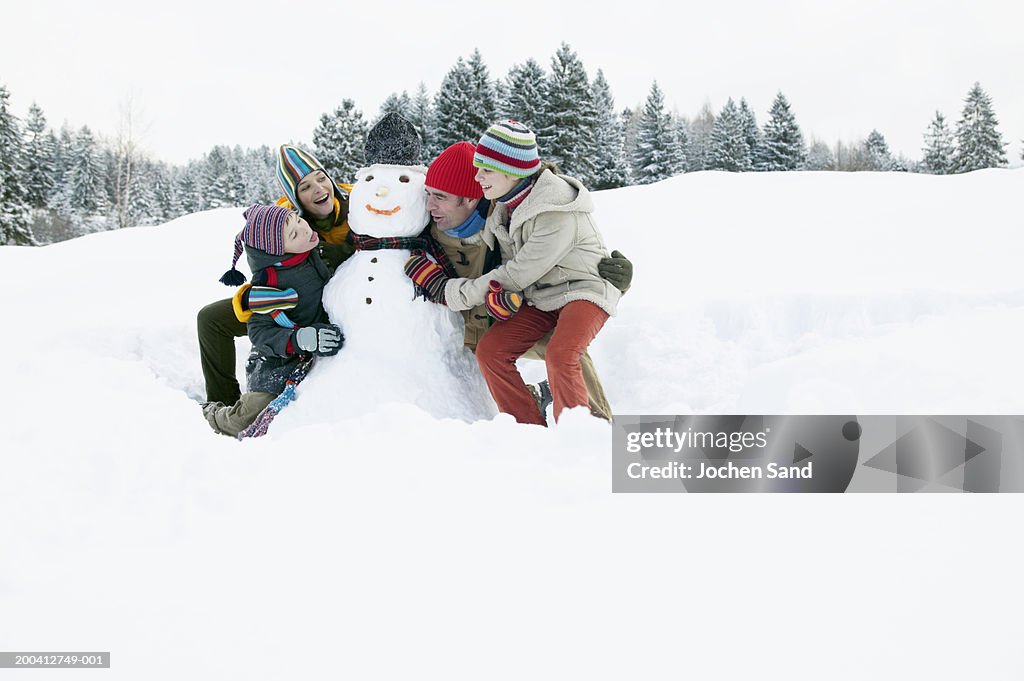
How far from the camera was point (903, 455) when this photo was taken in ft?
6.44

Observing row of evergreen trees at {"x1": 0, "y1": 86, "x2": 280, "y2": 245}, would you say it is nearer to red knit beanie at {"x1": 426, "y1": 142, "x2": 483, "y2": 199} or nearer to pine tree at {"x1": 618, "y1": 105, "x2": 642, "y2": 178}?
pine tree at {"x1": 618, "y1": 105, "x2": 642, "y2": 178}

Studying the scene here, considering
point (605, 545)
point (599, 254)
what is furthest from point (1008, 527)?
point (599, 254)

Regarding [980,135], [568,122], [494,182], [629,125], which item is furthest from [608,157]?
[629,125]

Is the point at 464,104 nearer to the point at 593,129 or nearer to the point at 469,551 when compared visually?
the point at 593,129

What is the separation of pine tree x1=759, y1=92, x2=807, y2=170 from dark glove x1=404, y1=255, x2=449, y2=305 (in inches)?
1223

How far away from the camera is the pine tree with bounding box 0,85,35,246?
2256 centimetres

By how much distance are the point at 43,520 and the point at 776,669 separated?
4.97 ft

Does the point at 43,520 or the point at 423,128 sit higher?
the point at 423,128

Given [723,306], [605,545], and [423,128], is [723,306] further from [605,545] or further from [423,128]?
[423,128]

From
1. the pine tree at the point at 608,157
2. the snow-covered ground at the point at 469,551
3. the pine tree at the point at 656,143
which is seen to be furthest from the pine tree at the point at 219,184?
the snow-covered ground at the point at 469,551

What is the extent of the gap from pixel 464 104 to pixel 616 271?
67.6 ft

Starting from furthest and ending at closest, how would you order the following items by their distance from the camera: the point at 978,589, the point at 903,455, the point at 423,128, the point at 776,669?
the point at 423,128 → the point at 903,455 → the point at 978,589 → the point at 776,669

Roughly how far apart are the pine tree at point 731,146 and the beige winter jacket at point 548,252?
1216 inches

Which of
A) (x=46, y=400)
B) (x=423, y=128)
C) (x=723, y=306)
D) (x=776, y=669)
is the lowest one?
(x=776, y=669)
